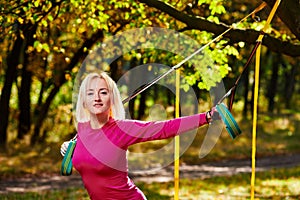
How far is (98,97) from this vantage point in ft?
15.9

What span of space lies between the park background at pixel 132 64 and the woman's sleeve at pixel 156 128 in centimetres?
384

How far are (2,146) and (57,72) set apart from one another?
10.8 ft

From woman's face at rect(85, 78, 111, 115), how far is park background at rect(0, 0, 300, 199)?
4015 mm

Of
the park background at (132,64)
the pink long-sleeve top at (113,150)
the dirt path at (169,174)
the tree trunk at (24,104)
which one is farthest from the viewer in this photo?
the tree trunk at (24,104)

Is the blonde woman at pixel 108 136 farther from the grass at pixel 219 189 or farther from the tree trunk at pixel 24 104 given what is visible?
the tree trunk at pixel 24 104

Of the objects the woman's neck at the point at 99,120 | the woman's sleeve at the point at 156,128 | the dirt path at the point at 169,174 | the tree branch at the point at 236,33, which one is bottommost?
the dirt path at the point at 169,174

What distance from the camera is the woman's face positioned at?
4867 mm

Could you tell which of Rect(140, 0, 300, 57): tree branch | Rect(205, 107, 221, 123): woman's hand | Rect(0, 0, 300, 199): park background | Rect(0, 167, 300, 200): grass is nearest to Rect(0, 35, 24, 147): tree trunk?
Rect(0, 0, 300, 199): park background

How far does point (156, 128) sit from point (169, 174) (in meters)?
12.8

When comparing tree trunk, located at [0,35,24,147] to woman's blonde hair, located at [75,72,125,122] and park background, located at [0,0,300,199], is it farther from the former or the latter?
woman's blonde hair, located at [75,72,125,122]

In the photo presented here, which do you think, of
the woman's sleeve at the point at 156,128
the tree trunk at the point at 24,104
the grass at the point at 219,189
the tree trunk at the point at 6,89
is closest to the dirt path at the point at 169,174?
the grass at the point at 219,189

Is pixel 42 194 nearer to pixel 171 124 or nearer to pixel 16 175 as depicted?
pixel 16 175

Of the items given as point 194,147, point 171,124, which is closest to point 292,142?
point 194,147

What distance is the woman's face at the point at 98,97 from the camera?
4867 millimetres
